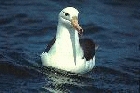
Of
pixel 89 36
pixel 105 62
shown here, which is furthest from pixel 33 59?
pixel 89 36

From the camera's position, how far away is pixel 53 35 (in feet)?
55.5

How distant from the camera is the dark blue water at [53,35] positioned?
43.0ft

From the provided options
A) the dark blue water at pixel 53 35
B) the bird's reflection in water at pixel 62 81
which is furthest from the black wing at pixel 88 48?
the bird's reflection in water at pixel 62 81

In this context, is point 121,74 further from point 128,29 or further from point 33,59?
point 128,29

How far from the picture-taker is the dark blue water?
43.0ft

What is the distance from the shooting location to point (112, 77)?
13812mm

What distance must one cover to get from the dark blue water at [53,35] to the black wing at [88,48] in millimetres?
346

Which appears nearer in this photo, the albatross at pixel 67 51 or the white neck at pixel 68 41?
the albatross at pixel 67 51

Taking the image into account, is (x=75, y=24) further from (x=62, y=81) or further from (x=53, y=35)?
(x=53, y=35)

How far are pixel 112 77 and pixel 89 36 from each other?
11.2 ft

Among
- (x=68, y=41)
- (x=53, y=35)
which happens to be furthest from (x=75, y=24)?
(x=53, y=35)

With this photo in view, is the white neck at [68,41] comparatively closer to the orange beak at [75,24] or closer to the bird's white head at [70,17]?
the bird's white head at [70,17]

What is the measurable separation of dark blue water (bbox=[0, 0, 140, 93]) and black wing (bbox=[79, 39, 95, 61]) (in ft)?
1.14

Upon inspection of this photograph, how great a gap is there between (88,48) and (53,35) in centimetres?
264
